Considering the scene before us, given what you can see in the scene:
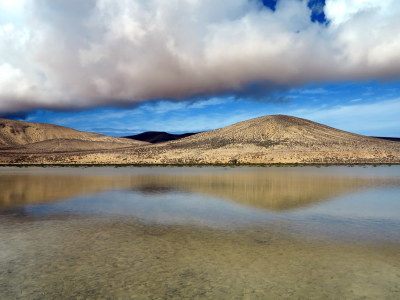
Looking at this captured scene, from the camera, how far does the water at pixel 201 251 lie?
733 cm

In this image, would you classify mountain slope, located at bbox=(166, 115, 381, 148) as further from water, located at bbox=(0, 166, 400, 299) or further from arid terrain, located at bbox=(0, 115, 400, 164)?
water, located at bbox=(0, 166, 400, 299)

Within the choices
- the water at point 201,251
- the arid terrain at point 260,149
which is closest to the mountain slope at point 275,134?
the arid terrain at point 260,149

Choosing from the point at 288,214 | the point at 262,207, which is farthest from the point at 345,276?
the point at 262,207

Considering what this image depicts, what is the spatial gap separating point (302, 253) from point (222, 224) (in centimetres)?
454

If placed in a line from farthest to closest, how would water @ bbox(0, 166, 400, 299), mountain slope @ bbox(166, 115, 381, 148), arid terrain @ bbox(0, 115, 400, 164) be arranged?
mountain slope @ bbox(166, 115, 381, 148), arid terrain @ bbox(0, 115, 400, 164), water @ bbox(0, 166, 400, 299)

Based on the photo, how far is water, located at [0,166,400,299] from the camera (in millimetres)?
7332

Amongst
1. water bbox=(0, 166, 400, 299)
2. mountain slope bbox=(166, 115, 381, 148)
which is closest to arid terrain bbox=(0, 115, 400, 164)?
mountain slope bbox=(166, 115, 381, 148)

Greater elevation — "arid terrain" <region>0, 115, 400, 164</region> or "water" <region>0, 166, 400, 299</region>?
"arid terrain" <region>0, 115, 400, 164</region>

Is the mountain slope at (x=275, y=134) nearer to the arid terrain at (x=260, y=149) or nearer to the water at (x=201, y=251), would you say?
the arid terrain at (x=260, y=149)

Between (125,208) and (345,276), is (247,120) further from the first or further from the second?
(345,276)

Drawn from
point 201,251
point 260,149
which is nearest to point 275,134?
point 260,149

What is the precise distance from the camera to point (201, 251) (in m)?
10.0

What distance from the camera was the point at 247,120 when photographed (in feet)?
442

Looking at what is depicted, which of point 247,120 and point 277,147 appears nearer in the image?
point 277,147
